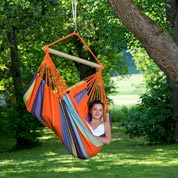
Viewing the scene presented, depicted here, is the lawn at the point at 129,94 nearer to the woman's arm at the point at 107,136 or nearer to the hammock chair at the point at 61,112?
the woman's arm at the point at 107,136

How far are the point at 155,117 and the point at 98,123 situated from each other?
22.6 feet

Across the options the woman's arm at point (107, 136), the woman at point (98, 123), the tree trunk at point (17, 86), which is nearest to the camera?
the woman's arm at point (107, 136)

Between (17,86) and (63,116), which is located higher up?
(17,86)

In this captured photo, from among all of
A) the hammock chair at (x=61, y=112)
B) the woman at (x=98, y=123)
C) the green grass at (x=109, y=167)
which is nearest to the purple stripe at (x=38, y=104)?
the hammock chair at (x=61, y=112)

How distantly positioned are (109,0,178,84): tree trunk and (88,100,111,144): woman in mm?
796

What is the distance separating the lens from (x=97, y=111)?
561 centimetres

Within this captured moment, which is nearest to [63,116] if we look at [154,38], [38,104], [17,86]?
[38,104]

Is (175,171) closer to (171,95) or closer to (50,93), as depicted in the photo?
(50,93)

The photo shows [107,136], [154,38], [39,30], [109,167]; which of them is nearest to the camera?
[154,38]

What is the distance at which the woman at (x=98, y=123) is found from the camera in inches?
218

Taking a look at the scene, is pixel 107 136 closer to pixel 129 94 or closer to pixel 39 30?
pixel 39 30

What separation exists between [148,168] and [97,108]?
9.47ft

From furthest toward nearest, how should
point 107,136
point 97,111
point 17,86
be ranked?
point 17,86 < point 97,111 < point 107,136

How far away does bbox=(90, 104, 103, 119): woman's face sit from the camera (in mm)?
5570
